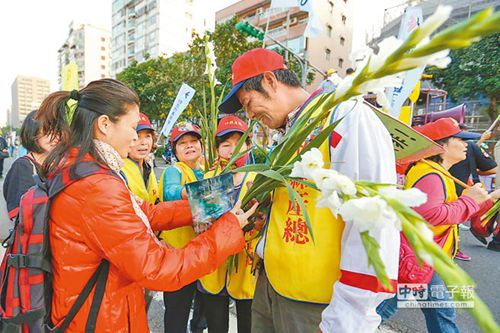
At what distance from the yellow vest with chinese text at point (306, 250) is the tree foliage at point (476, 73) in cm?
1675

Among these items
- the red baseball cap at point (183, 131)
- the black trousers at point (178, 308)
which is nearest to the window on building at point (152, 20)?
the red baseball cap at point (183, 131)

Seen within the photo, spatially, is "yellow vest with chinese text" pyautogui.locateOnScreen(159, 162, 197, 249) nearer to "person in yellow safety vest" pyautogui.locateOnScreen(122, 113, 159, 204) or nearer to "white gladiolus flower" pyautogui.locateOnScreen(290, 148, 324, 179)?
"person in yellow safety vest" pyautogui.locateOnScreen(122, 113, 159, 204)

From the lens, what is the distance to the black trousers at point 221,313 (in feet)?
6.46

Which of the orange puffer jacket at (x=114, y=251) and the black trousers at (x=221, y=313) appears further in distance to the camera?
the black trousers at (x=221, y=313)

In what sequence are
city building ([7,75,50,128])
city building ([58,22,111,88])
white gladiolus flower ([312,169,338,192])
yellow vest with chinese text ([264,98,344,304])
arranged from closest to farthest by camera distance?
white gladiolus flower ([312,169,338,192]) → yellow vest with chinese text ([264,98,344,304]) → city building ([58,22,111,88]) → city building ([7,75,50,128])

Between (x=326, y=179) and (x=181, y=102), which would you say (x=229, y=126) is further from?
(x=181, y=102)

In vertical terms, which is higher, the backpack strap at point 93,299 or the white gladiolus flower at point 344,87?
the white gladiolus flower at point 344,87

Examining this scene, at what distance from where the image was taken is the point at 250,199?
1341 millimetres

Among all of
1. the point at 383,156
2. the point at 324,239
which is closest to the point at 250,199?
the point at 324,239

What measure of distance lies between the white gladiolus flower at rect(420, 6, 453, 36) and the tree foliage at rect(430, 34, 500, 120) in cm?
1705

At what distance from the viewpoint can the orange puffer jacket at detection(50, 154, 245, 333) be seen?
1026 mm

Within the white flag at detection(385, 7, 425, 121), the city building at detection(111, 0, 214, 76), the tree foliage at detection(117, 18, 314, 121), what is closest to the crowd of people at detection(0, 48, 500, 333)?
the white flag at detection(385, 7, 425, 121)

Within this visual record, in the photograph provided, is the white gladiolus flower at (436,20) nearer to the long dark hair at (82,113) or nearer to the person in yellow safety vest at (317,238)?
the person in yellow safety vest at (317,238)

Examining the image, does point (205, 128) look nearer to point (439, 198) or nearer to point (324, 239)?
point (324, 239)
